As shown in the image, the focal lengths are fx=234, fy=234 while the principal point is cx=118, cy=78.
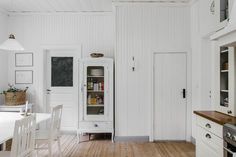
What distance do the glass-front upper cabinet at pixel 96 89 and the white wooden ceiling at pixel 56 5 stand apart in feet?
3.62

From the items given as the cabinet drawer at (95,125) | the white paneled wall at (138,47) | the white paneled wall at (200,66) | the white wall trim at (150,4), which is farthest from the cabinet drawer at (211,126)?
the white wall trim at (150,4)

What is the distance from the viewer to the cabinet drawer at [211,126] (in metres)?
2.23

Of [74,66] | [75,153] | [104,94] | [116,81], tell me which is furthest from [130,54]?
[75,153]

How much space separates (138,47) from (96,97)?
1326 millimetres

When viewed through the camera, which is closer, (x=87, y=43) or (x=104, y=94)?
(x=104, y=94)

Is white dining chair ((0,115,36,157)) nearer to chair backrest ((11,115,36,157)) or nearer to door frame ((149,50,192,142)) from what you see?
chair backrest ((11,115,36,157))

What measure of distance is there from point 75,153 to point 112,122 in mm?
1000

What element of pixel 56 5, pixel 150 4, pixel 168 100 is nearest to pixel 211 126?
pixel 168 100

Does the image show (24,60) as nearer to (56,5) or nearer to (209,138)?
(56,5)

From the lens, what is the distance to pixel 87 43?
5195 mm

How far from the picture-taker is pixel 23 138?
2322 mm

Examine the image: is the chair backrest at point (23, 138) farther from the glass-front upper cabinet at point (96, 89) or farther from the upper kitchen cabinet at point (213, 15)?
the upper kitchen cabinet at point (213, 15)

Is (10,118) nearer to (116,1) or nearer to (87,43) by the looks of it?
(87,43)

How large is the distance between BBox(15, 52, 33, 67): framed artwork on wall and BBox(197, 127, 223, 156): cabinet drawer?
3.96 meters
